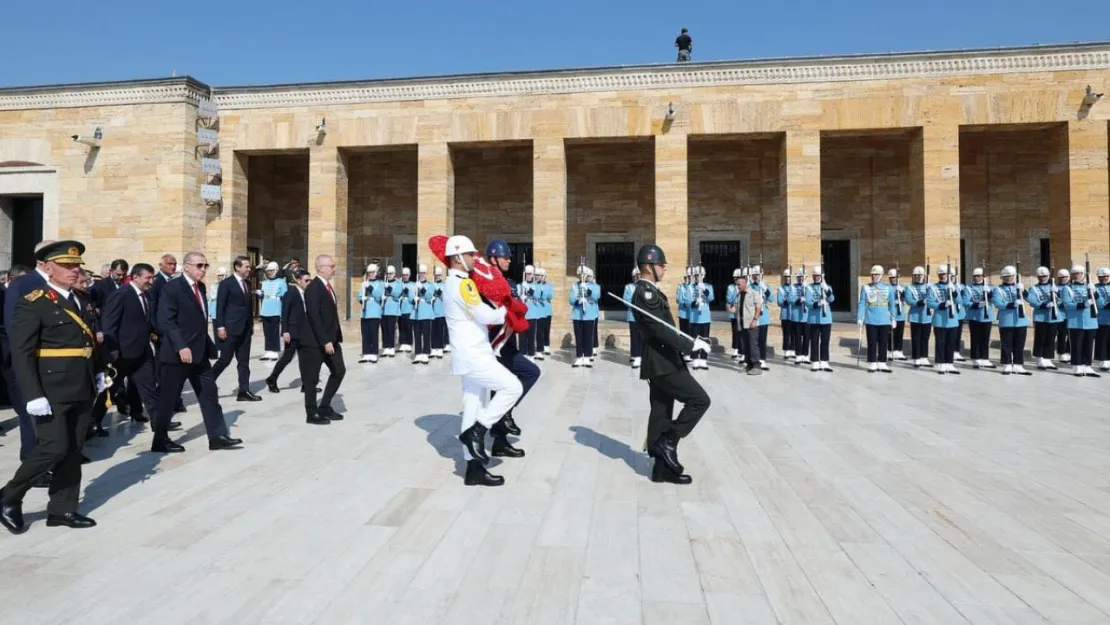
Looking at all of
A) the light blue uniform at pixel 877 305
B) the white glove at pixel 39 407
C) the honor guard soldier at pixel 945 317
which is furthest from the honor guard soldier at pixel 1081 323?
the white glove at pixel 39 407

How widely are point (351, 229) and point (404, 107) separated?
197 inches

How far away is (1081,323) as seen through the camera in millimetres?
11352

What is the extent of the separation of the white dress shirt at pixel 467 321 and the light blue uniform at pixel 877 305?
9297mm

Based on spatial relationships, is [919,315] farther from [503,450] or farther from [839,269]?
[503,450]

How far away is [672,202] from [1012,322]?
7.40 m

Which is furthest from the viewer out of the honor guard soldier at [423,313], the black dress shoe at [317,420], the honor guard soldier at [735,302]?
the honor guard soldier at [423,313]

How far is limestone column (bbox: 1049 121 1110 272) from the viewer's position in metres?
14.1

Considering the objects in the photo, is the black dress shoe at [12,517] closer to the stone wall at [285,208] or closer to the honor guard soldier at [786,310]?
the honor guard soldier at [786,310]

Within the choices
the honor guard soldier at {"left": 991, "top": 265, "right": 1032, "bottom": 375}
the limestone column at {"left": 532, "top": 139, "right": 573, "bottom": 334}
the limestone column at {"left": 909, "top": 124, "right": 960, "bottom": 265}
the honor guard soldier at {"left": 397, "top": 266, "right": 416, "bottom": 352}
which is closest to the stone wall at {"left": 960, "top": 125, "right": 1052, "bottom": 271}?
the limestone column at {"left": 909, "top": 124, "right": 960, "bottom": 265}

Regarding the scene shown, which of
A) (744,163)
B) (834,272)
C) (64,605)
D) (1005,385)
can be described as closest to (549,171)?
(744,163)

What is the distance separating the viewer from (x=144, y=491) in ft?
14.8

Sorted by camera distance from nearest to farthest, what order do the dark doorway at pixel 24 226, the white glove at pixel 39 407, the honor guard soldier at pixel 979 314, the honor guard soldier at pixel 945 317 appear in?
the white glove at pixel 39 407
the honor guard soldier at pixel 945 317
the honor guard soldier at pixel 979 314
the dark doorway at pixel 24 226

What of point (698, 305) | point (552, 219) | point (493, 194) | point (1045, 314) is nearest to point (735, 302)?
point (698, 305)

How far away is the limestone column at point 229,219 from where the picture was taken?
17000 millimetres
